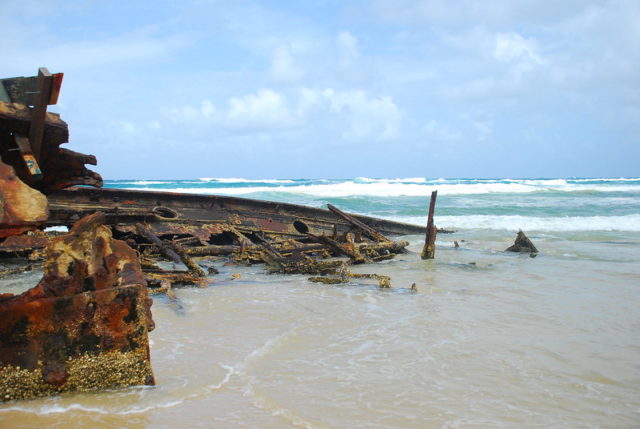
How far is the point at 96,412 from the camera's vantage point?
2617 millimetres

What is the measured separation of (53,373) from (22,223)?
1.05 m

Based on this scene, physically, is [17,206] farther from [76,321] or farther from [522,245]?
[522,245]

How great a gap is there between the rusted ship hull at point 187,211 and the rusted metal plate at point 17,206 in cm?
590

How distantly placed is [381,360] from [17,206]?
8.26ft

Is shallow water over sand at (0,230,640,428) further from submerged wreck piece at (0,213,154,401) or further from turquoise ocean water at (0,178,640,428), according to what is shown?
submerged wreck piece at (0,213,154,401)

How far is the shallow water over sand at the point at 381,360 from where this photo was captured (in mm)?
2729

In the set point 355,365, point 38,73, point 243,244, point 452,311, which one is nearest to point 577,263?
point 452,311

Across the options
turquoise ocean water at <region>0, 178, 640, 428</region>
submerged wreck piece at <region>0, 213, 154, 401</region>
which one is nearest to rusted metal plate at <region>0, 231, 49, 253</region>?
turquoise ocean water at <region>0, 178, 640, 428</region>

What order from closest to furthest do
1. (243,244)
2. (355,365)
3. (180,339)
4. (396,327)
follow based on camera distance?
(355,365), (180,339), (396,327), (243,244)

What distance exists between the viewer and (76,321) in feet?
8.38

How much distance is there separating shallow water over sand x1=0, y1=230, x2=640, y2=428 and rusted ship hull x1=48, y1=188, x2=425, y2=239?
8.16ft

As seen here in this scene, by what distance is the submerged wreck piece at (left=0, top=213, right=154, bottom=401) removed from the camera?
8.15 feet

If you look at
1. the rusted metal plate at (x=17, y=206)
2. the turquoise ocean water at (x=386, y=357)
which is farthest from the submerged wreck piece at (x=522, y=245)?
the rusted metal plate at (x=17, y=206)

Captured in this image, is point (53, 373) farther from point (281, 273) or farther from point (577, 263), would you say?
point (577, 263)
